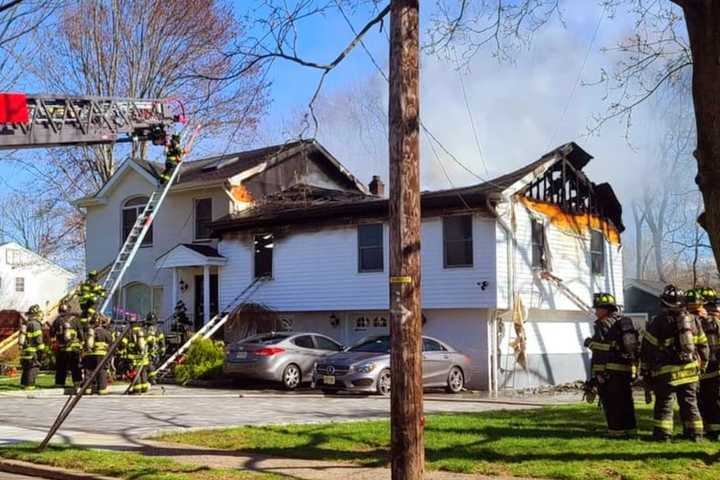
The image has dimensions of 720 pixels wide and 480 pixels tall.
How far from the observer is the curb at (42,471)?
29.9 feet

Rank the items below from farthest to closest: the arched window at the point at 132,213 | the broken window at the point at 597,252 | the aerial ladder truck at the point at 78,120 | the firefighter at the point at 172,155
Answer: the arched window at the point at 132,213 < the broken window at the point at 597,252 < the firefighter at the point at 172,155 < the aerial ladder truck at the point at 78,120

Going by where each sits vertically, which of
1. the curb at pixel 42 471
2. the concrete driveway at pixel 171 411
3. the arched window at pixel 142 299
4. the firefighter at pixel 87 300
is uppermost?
the arched window at pixel 142 299

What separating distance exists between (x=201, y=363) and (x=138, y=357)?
12.3ft

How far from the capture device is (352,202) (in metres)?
25.9

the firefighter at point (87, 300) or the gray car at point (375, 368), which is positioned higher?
the firefighter at point (87, 300)

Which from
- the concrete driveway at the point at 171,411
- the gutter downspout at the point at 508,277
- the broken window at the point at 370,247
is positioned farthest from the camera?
the broken window at the point at 370,247

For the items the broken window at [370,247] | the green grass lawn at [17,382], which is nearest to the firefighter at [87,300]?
the green grass lawn at [17,382]

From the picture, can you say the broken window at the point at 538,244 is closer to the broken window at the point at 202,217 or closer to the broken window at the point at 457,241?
the broken window at the point at 457,241

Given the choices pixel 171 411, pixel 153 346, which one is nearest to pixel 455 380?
pixel 153 346

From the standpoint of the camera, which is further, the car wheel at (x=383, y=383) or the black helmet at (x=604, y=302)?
the car wheel at (x=383, y=383)

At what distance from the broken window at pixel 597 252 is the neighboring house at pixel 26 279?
122 ft

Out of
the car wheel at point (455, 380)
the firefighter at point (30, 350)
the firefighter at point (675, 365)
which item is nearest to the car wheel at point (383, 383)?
the car wheel at point (455, 380)

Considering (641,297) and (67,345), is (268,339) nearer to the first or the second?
(67,345)

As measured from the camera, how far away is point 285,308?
26656 mm
